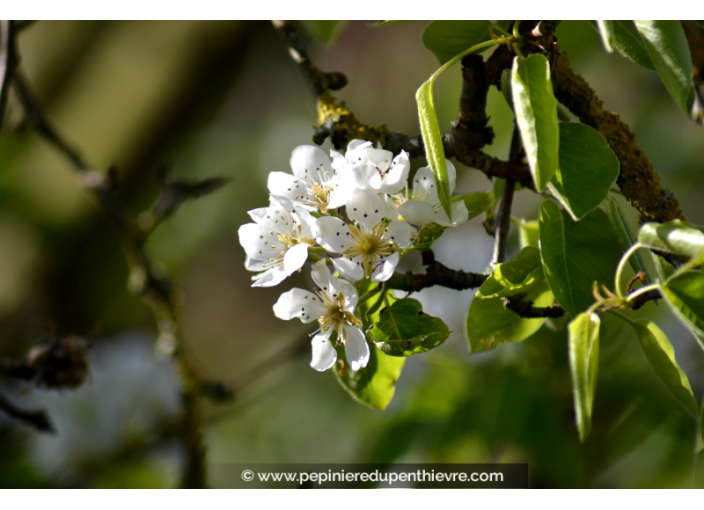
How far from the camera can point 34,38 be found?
1.17 meters

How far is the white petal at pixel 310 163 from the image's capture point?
1.36 ft

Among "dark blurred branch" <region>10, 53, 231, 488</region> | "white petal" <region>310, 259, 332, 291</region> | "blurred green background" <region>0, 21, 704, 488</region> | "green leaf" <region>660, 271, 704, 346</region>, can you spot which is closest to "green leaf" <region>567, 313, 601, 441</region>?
"green leaf" <region>660, 271, 704, 346</region>

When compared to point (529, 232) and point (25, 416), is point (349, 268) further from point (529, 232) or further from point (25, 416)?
point (25, 416)

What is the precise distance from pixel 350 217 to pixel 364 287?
7 centimetres

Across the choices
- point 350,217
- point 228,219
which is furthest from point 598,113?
point 228,219

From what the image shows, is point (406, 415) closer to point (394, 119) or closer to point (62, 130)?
point (394, 119)

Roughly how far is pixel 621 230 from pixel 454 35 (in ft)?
0.59

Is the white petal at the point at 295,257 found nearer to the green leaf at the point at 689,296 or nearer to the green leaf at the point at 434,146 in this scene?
the green leaf at the point at 434,146

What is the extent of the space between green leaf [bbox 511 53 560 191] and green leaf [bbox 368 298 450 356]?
0.35 ft

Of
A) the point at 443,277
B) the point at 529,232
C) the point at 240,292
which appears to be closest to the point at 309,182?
the point at 443,277

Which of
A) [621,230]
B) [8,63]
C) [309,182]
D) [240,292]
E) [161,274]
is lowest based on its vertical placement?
[240,292]

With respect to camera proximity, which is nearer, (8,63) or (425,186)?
(425,186)

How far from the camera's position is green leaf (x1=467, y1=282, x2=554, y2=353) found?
42cm

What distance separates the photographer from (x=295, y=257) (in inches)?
13.6
